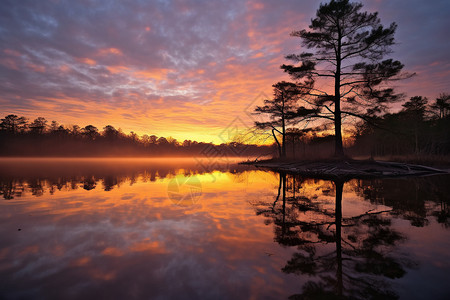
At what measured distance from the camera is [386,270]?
2521 mm

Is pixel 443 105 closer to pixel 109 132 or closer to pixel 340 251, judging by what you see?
pixel 340 251

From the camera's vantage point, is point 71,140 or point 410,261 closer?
point 410,261

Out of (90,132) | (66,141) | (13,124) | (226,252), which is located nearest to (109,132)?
(90,132)

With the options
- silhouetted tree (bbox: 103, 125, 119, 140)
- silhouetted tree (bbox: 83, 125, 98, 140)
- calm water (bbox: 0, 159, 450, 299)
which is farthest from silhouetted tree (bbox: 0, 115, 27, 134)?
calm water (bbox: 0, 159, 450, 299)

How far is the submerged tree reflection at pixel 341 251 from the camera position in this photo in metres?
→ 2.18

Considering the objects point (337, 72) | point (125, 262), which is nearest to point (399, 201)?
point (125, 262)

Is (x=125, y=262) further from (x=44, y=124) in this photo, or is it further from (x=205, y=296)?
(x=44, y=124)

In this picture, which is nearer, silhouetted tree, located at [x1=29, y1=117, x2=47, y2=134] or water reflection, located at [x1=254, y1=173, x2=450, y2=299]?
water reflection, located at [x1=254, y1=173, x2=450, y2=299]

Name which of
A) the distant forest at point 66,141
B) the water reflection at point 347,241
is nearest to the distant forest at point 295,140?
the distant forest at point 66,141

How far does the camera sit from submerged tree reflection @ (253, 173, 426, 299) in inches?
85.7

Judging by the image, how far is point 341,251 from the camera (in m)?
3.07

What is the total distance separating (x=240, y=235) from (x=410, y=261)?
97.7 inches

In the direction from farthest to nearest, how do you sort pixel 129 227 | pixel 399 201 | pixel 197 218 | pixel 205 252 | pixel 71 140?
1. pixel 71 140
2. pixel 399 201
3. pixel 197 218
4. pixel 129 227
5. pixel 205 252

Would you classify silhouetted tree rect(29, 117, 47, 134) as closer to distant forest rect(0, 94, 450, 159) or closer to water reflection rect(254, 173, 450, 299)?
distant forest rect(0, 94, 450, 159)
